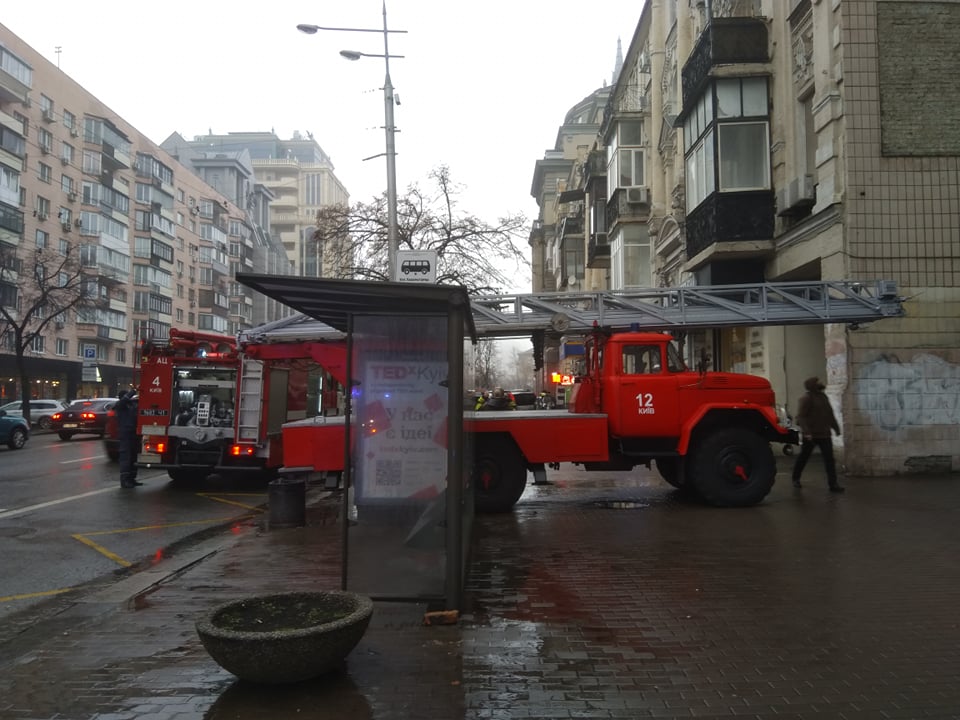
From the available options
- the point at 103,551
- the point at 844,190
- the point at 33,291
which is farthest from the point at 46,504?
the point at 33,291

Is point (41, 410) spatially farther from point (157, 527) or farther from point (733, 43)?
point (733, 43)

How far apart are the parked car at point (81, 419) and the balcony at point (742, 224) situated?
836 inches

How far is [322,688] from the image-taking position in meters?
4.51

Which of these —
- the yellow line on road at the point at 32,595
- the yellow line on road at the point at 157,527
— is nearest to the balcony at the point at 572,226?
the yellow line on road at the point at 157,527

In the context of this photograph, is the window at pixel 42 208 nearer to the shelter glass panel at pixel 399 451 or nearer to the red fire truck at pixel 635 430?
the red fire truck at pixel 635 430

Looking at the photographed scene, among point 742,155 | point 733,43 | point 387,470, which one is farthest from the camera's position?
point 733,43

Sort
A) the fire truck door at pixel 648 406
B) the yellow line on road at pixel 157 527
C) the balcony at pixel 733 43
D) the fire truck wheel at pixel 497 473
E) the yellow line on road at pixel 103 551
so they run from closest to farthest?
1. the yellow line on road at pixel 103 551
2. the yellow line on road at pixel 157 527
3. the fire truck wheel at pixel 497 473
4. the fire truck door at pixel 648 406
5. the balcony at pixel 733 43

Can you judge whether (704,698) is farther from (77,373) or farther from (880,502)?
(77,373)

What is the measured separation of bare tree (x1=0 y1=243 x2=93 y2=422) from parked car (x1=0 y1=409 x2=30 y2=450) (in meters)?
9.70

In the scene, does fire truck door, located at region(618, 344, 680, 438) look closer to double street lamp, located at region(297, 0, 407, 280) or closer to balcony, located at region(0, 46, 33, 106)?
double street lamp, located at region(297, 0, 407, 280)

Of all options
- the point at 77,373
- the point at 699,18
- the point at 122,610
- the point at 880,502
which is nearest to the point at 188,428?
the point at 122,610

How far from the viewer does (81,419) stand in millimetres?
28094

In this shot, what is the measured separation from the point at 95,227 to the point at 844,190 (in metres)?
Answer: 54.2

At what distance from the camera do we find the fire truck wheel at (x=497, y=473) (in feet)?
34.8
